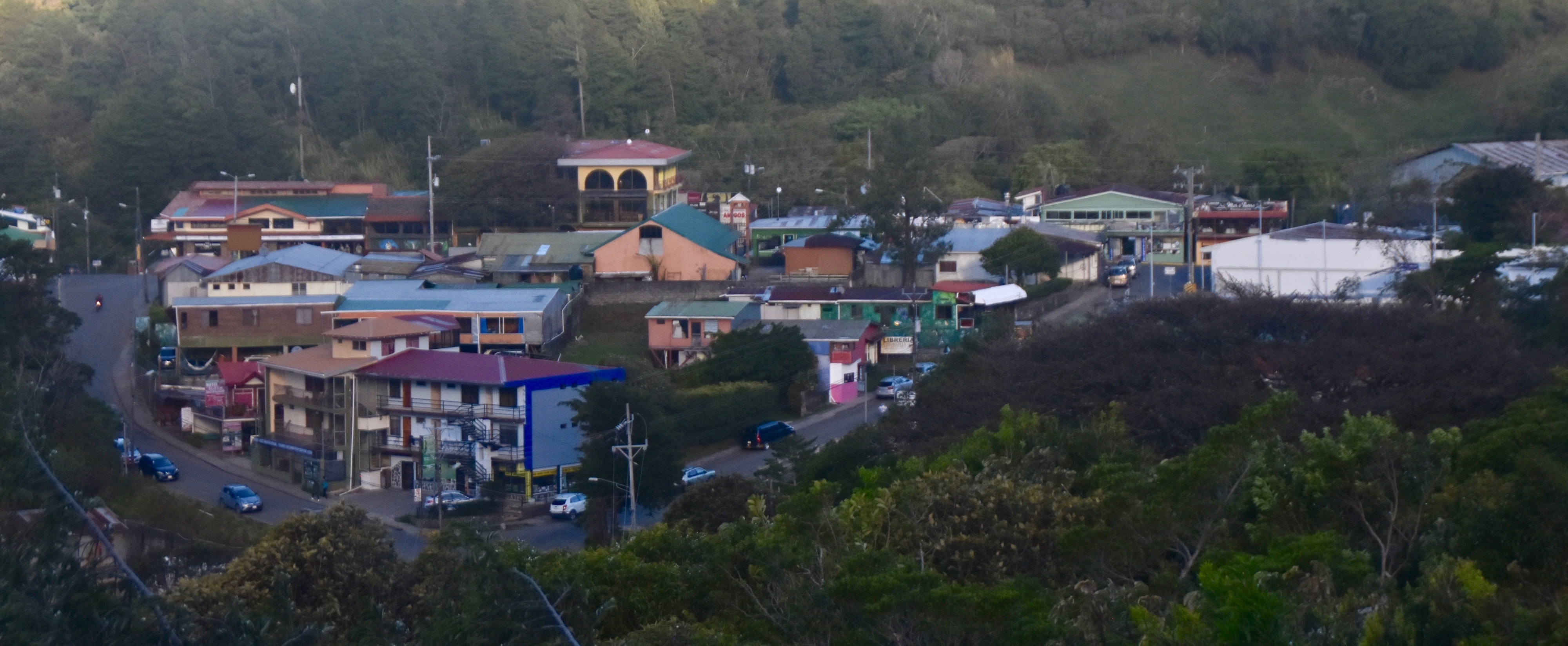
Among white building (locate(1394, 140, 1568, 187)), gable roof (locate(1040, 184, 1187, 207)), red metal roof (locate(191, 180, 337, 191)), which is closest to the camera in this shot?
white building (locate(1394, 140, 1568, 187))

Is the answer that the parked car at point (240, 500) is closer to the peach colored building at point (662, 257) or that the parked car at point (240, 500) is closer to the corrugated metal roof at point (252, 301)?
the corrugated metal roof at point (252, 301)

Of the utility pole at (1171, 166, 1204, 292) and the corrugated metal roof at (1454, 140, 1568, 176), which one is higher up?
the corrugated metal roof at (1454, 140, 1568, 176)

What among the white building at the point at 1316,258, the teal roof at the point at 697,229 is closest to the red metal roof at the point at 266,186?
the teal roof at the point at 697,229

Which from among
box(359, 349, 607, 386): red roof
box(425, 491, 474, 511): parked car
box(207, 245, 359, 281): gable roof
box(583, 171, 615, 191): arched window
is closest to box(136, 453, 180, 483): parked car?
box(359, 349, 607, 386): red roof

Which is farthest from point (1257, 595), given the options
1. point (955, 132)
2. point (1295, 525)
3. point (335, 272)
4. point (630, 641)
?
point (955, 132)

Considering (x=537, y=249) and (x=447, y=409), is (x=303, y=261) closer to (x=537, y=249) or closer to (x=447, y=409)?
(x=537, y=249)

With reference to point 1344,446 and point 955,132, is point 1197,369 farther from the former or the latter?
point 955,132

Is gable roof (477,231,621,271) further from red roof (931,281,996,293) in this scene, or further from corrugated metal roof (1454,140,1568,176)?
corrugated metal roof (1454,140,1568,176)
